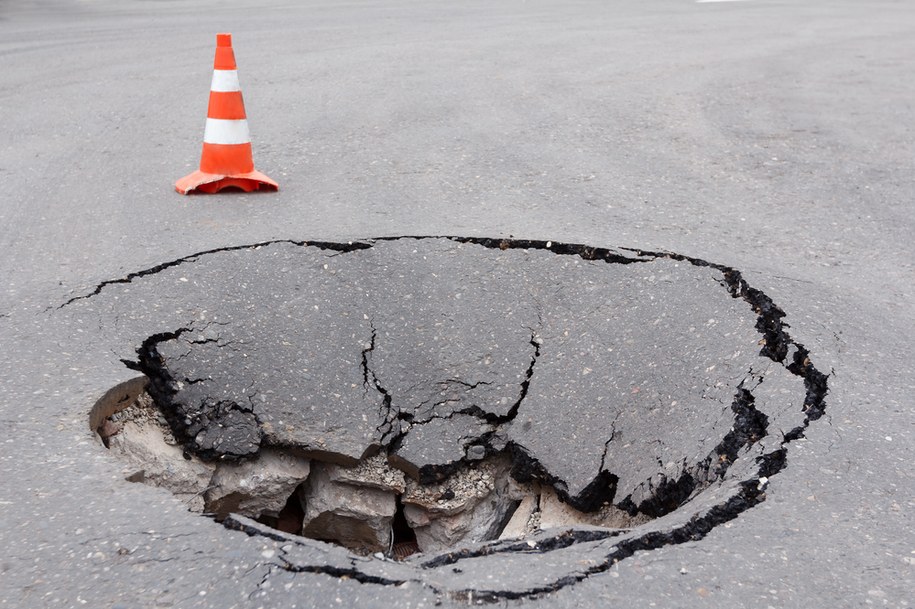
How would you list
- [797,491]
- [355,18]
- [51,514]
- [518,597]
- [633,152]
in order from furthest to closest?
[355,18] → [633,152] → [797,491] → [51,514] → [518,597]

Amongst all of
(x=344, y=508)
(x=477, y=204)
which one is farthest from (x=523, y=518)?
(x=477, y=204)

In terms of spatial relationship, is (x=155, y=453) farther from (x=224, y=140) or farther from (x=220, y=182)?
(x=224, y=140)

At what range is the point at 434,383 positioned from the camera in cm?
371

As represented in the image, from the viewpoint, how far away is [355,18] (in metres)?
10.7

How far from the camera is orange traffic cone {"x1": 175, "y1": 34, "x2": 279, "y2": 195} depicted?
476 cm

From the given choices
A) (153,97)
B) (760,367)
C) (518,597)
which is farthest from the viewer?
(153,97)

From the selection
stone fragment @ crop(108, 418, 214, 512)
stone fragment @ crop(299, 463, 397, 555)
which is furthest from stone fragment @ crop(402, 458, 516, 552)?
stone fragment @ crop(108, 418, 214, 512)

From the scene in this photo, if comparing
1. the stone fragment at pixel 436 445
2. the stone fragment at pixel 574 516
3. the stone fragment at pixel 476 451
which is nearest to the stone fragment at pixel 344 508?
the stone fragment at pixel 436 445

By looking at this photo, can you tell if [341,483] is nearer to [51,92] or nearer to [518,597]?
[518,597]

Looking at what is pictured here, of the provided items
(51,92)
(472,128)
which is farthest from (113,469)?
(51,92)

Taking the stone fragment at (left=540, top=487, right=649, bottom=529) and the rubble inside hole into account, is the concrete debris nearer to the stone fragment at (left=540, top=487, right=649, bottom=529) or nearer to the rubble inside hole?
the rubble inside hole

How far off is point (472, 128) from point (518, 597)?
426 centimetres

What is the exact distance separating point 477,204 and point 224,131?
4.97 ft

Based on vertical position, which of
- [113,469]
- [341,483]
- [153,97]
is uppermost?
[153,97]
